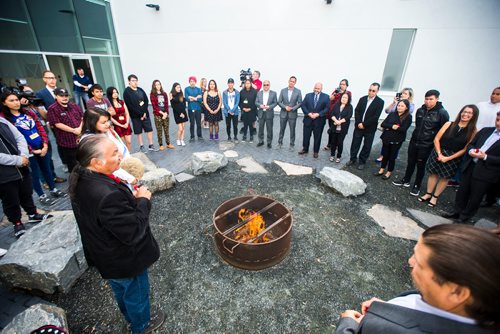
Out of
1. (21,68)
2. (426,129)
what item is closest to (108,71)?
(21,68)

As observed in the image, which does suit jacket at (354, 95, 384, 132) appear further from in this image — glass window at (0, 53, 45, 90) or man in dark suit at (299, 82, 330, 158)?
glass window at (0, 53, 45, 90)

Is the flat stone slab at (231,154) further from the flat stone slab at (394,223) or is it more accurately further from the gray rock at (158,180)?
the flat stone slab at (394,223)

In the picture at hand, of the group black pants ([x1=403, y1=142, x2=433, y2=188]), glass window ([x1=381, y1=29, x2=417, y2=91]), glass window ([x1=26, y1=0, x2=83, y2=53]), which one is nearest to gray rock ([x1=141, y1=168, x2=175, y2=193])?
black pants ([x1=403, y1=142, x2=433, y2=188])

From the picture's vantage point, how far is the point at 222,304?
2.64 metres

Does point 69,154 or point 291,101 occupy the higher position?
point 291,101

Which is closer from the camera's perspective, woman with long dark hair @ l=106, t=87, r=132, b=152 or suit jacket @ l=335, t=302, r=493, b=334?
suit jacket @ l=335, t=302, r=493, b=334

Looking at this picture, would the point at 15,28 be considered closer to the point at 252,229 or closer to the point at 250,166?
the point at 250,166

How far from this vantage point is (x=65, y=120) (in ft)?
13.9

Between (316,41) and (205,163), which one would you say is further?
(316,41)

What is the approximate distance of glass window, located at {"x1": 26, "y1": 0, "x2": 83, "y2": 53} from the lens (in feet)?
26.8

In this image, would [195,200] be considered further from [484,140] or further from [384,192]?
[484,140]

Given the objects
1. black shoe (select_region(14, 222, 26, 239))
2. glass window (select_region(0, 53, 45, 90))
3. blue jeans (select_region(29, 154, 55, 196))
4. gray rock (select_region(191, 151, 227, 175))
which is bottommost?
black shoe (select_region(14, 222, 26, 239))

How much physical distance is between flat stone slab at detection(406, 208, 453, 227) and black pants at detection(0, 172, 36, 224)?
6.51 m

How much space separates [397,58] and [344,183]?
27.3 ft
